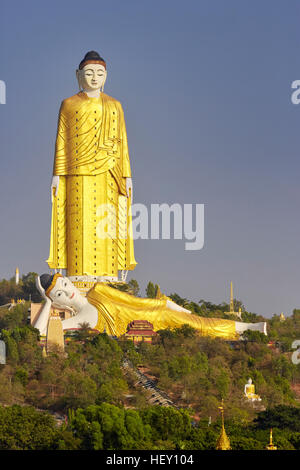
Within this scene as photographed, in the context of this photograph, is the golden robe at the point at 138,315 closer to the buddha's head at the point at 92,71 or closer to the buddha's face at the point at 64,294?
the buddha's face at the point at 64,294

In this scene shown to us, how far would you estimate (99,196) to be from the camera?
44.1 m

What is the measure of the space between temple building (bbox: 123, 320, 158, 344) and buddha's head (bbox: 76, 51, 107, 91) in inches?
392

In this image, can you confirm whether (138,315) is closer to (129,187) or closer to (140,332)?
(140,332)

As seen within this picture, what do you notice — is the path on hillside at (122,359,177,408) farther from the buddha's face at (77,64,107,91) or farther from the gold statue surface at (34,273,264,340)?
the buddha's face at (77,64,107,91)

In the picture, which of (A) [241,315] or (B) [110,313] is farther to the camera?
(A) [241,315]

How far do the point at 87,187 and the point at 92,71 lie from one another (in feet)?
15.1

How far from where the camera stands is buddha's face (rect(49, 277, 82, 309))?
132ft

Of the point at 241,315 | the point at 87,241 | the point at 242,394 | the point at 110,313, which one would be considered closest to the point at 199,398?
the point at 242,394

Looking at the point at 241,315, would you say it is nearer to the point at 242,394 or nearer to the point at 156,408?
the point at 242,394

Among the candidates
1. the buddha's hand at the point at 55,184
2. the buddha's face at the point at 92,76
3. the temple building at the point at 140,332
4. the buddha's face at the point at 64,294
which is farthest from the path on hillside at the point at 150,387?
the buddha's face at the point at 92,76

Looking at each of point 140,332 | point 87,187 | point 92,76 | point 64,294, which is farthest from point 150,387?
point 92,76

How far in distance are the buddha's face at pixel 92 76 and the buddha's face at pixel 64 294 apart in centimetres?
822
